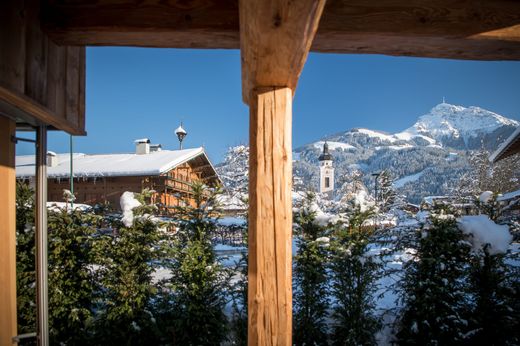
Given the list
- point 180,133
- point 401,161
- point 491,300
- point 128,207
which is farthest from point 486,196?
point 401,161

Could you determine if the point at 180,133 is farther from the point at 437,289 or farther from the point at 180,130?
the point at 437,289

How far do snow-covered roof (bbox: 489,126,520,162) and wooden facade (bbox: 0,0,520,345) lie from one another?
612cm

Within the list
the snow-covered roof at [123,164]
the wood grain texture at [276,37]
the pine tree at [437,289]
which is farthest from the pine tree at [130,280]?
the snow-covered roof at [123,164]

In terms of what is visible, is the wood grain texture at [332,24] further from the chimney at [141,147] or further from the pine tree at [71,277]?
the chimney at [141,147]

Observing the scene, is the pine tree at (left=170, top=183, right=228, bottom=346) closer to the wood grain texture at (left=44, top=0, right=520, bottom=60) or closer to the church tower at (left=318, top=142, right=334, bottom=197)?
the wood grain texture at (left=44, top=0, right=520, bottom=60)

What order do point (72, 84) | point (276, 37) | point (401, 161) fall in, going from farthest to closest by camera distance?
point (401, 161)
point (72, 84)
point (276, 37)

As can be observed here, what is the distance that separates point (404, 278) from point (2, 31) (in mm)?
3990

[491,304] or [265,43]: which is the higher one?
[265,43]

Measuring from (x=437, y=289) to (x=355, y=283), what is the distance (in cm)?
85

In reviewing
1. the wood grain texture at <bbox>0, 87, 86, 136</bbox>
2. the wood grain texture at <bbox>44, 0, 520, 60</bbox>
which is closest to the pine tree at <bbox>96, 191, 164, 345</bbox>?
the wood grain texture at <bbox>0, 87, 86, 136</bbox>

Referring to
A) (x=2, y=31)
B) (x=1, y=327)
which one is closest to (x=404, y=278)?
(x=1, y=327)

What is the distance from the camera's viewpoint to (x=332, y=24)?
4.76 feet

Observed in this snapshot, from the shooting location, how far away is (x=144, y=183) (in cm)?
1264

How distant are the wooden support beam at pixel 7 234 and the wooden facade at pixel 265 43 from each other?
1.38 ft
